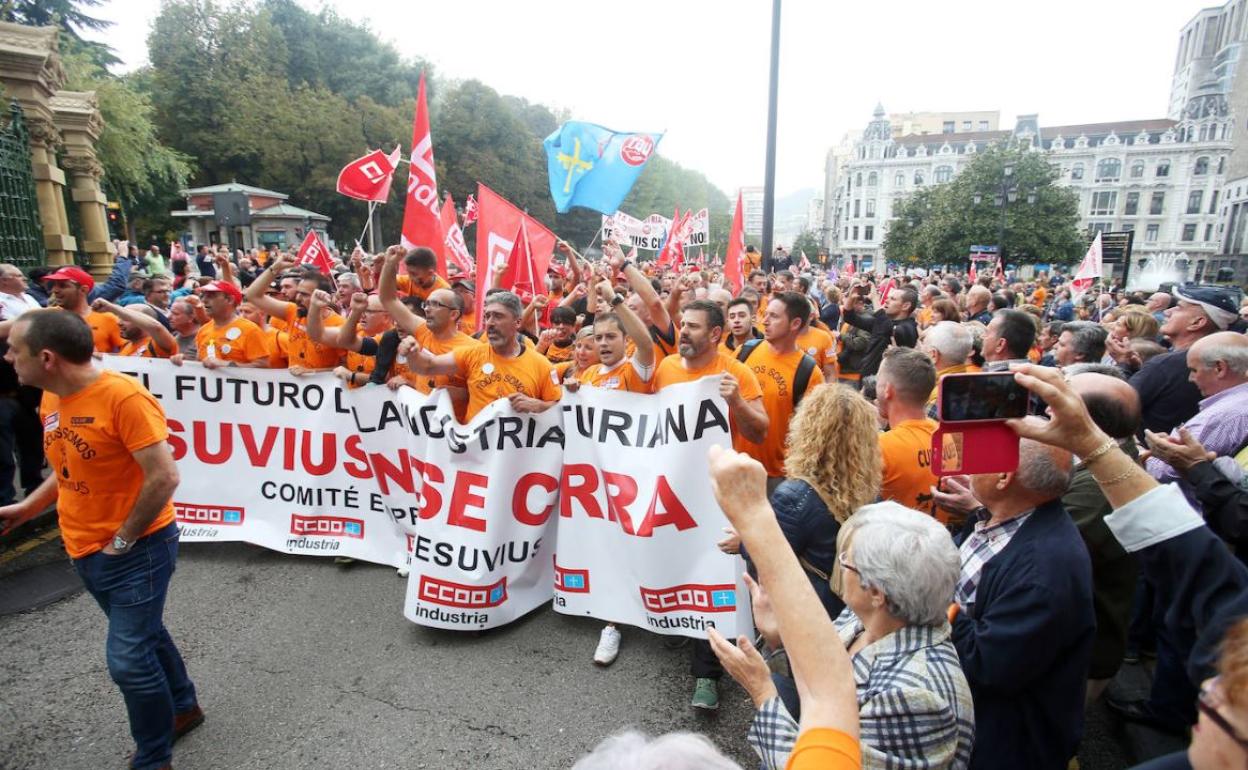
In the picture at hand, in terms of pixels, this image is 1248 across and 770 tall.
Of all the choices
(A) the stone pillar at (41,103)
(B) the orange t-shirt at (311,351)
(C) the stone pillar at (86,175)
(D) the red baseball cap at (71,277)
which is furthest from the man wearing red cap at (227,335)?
(C) the stone pillar at (86,175)

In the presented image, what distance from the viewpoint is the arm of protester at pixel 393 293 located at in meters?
4.75

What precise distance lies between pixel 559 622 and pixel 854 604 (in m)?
2.82

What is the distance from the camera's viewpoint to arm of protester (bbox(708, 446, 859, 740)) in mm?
1208

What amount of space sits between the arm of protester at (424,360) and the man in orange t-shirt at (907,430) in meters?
2.75

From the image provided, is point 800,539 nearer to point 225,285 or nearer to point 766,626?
point 766,626

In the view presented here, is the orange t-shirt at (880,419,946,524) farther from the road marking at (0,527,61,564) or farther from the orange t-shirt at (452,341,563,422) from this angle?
the road marking at (0,527,61,564)

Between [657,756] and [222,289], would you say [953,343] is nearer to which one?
[657,756]

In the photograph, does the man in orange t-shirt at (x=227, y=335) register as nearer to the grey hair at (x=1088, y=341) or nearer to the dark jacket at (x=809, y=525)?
the dark jacket at (x=809, y=525)

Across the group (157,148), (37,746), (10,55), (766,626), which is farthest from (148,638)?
(157,148)

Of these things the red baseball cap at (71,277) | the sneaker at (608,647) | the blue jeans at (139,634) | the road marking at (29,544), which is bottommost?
the road marking at (29,544)

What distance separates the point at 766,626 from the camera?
5.69 ft

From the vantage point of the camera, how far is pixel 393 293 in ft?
15.9

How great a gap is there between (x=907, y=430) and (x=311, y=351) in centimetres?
477

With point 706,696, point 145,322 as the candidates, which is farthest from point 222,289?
point 706,696
